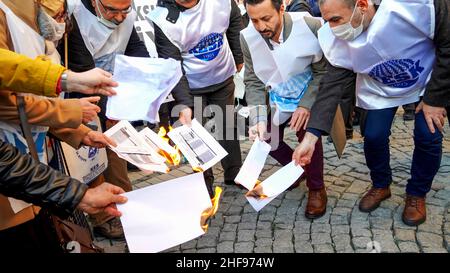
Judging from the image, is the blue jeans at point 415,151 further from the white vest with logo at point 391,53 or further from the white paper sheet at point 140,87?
the white paper sheet at point 140,87

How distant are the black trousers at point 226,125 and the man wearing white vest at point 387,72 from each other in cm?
110

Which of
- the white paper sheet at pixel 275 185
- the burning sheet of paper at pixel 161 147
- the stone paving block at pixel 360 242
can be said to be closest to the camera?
the burning sheet of paper at pixel 161 147

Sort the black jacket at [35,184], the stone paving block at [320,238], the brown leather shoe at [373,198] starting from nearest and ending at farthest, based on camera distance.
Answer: the black jacket at [35,184] < the stone paving block at [320,238] < the brown leather shoe at [373,198]

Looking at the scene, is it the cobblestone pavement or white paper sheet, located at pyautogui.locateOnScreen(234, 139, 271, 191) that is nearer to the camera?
white paper sheet, located at pyautogui.locateOnScreen(234, 139, 271, 191)

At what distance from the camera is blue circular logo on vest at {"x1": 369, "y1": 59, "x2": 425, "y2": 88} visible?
314 cm

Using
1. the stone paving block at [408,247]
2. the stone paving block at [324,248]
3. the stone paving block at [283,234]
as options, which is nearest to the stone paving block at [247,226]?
the stone paving block at [283,234]

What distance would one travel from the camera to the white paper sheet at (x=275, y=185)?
277 centimetres

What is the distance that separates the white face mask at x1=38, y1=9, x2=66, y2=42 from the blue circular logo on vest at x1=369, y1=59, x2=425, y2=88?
2.11m

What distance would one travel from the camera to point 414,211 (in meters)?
3.42

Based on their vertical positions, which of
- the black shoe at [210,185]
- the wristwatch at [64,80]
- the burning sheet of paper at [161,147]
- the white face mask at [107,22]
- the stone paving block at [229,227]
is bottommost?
the black shoe at [210,185]

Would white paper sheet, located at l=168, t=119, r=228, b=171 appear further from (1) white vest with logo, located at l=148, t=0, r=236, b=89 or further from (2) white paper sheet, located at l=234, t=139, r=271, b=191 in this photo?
(1) white vest with logo, located at l=148, t=0, r=236, b=89

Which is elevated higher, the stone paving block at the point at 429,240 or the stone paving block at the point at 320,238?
the stone paving block at the point at 429,240

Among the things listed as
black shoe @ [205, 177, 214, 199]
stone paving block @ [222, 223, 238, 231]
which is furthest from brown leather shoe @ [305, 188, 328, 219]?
black shoe @ [205, 177, 214, 199]

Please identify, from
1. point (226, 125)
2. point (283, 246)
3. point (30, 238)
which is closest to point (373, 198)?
point (283, 246)
